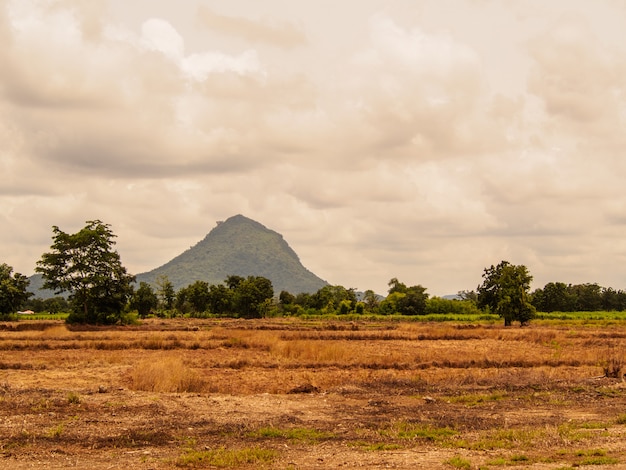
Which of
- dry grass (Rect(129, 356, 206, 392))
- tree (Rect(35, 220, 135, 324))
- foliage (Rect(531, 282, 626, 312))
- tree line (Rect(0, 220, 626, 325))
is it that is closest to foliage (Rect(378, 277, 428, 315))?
tree line (Rect(0, 220, 626, 325))

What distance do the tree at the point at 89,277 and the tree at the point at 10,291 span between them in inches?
420

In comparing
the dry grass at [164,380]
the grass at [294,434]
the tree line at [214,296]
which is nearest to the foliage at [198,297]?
the tree line at [214,296]

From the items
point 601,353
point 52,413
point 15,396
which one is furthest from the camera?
point 601,353

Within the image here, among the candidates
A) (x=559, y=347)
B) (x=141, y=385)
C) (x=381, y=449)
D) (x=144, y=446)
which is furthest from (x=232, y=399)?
(x=559, y=347)

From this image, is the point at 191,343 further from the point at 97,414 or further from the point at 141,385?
the point at 97,414

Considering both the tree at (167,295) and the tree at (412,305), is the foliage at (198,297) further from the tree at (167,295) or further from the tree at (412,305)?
the tree at (412,305)

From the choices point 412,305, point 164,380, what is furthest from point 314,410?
point 412,305

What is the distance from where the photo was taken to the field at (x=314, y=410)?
13.7 metres

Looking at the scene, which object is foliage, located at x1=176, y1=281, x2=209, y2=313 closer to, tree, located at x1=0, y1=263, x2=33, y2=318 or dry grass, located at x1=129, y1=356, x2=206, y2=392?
tree, located at x1=0, y1=263, x2=33, y2=318

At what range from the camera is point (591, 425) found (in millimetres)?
16859

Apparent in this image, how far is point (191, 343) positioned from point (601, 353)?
27.2 metres

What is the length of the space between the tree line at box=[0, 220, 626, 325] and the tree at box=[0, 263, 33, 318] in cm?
8

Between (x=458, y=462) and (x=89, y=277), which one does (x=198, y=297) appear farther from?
(x=458, y=462)

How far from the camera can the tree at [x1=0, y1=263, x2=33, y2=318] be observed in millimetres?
78312
